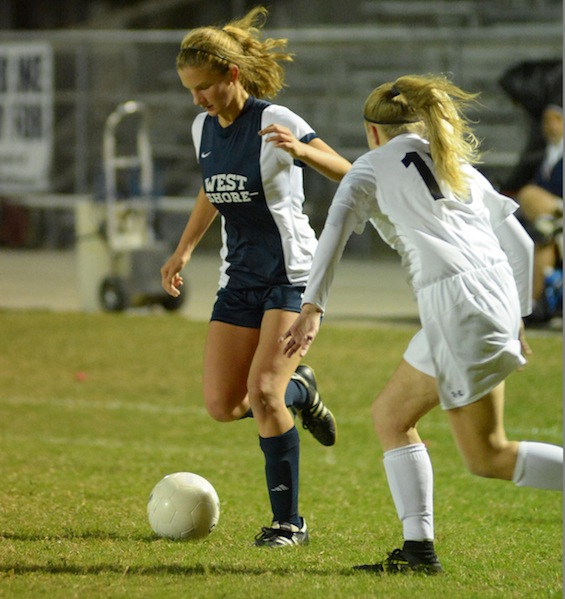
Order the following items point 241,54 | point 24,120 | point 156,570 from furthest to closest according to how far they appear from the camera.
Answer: point 24,120, point 241,54, point 156,570

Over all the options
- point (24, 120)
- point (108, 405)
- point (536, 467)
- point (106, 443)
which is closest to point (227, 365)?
point (536, 467)

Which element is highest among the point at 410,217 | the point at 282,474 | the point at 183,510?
the point at 410,217

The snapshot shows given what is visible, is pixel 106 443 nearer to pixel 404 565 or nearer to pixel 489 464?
pixel 404 565

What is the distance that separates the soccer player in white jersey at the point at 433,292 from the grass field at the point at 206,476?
16.3 inches

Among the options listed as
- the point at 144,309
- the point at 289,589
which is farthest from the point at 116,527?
the point at 144,309

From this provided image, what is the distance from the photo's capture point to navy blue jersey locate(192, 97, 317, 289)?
16.8ft

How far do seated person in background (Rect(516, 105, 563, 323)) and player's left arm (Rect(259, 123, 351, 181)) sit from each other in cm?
699

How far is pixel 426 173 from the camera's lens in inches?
166

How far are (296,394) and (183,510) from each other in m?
0.91

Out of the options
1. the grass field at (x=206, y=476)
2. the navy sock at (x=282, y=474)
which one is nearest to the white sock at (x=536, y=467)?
the grass field at (x=206, y=476)

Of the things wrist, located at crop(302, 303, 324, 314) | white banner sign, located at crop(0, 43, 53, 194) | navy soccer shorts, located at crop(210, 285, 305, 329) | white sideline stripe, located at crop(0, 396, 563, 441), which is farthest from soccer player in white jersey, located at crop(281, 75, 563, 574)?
white banner sign, located at crop(0, 43, 53, 194)

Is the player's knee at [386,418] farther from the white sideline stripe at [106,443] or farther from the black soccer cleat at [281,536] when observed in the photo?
the white sideline stripe at [106,443]

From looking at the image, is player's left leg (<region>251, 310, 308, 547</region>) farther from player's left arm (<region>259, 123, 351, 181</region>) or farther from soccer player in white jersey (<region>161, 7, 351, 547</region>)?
player's left arm (<region>259, 123, 351, 181</region>)

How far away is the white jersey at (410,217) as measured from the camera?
4168mm
